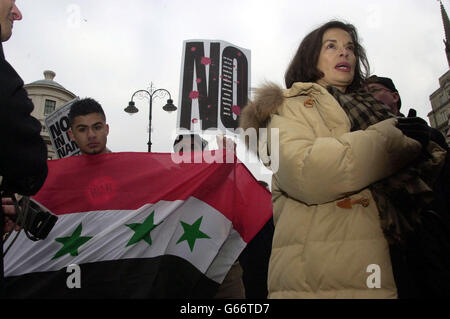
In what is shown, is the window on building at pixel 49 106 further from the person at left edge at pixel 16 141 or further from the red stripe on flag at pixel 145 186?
the person at left edge at pixel 16 141

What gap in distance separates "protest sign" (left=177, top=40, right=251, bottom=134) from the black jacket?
2817 millimetres

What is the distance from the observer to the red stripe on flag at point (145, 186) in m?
3.31

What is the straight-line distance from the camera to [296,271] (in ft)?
4.79

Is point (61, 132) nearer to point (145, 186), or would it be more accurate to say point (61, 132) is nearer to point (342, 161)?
point (145, 186)

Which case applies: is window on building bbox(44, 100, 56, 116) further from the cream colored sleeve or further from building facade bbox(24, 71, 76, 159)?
the cream colored sleeve

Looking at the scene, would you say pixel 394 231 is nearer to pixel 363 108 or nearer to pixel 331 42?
pixel 363 108

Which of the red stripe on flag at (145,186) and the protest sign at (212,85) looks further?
the protest sign at (212,85)

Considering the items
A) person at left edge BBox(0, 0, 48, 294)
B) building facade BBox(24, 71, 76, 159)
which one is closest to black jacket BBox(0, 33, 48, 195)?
person at left edge BBox(0, 0, 48, 294)

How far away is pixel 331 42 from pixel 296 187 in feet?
3.05

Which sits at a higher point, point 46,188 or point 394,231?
point 46,188

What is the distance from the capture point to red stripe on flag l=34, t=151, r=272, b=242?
10.9ft

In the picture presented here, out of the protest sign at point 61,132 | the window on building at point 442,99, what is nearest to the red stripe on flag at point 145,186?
the protest sign at point 61,132

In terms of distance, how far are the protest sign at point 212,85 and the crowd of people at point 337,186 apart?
104 inches

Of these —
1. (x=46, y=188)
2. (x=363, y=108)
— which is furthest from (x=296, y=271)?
(x=46, y=188)
